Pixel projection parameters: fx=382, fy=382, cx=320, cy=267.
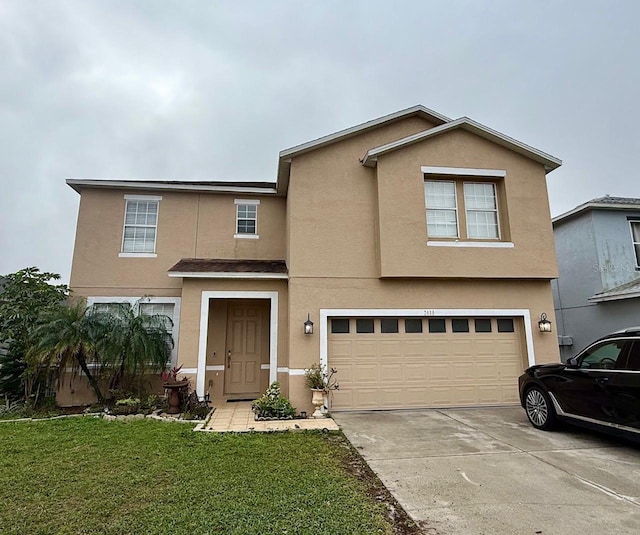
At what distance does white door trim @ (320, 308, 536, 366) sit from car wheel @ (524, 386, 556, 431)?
2.42m

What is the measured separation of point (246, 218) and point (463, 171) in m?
6.46

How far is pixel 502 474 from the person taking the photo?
5.07 meters

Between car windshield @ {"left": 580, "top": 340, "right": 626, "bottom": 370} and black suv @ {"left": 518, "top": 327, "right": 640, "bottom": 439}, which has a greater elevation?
car windshield @ {"left": 580, "top": 340, "right": 626, "bottom": 370}

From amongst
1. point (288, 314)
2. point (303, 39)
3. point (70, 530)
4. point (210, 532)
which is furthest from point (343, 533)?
point (303, 39)

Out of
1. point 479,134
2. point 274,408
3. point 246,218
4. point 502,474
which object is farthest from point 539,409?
point 246,218

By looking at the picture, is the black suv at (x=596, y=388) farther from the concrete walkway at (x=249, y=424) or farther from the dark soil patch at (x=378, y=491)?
the concrete walkway at (x=249, y=424)

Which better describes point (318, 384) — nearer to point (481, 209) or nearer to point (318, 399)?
point (318, 399)

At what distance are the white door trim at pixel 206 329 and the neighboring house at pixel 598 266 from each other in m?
10.5

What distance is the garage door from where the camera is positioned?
371 inches

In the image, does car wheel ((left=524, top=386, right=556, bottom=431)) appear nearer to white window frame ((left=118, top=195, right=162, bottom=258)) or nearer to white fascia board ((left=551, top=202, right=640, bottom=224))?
white fascia board ((left=551, top=202, right=640, bottom=224))

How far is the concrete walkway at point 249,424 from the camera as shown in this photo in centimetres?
742

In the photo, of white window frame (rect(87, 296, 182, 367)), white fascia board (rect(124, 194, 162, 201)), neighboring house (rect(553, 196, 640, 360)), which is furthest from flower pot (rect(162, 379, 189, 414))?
neighboring house (rect(553, 196, 640, 360))

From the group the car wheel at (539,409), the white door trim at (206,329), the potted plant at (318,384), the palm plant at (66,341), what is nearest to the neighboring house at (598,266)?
the car wheel at (539,409)

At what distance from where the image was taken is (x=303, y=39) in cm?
1511
